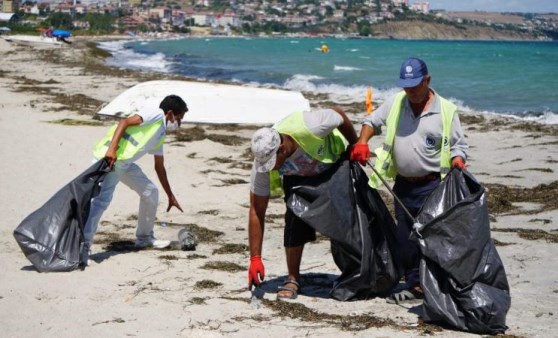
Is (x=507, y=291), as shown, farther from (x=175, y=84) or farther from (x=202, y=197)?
(x=175, y=84)

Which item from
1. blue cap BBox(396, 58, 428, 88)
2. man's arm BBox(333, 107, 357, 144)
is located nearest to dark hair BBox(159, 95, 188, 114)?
man's arm BBox(333, 107, 357, 144)

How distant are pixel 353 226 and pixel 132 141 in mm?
2094

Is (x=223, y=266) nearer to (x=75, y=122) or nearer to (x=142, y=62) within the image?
(x=75, y=122)

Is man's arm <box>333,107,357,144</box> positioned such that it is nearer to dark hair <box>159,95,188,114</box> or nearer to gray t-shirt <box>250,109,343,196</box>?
gray t-shirt <box>250,109,343,196</box>

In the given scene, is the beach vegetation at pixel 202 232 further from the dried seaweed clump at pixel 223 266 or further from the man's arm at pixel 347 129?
the man's arm at pixel 347 129

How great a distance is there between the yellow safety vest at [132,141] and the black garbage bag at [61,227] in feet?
0.54

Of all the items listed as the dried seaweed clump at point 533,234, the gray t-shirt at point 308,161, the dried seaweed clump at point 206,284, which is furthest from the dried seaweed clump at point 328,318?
the dried seaweed clump at point 533,234

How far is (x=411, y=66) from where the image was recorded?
511 centimetres

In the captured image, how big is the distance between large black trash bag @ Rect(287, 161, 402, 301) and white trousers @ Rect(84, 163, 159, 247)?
183 cm

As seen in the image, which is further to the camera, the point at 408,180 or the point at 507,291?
the point at 408,180

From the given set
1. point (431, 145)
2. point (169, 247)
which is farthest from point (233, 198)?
point (431, 145)

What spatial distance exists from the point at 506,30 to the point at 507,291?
198692mm

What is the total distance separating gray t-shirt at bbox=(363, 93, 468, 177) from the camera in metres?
5.21

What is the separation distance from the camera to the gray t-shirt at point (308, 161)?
17.1 ft
